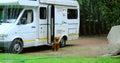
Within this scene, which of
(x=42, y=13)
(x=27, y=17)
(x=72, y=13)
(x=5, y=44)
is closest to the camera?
Answer: (x=5, y=44)

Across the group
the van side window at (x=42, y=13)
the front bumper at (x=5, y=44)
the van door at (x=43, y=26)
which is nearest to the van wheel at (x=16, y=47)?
the front bumper at (x=5, y=44)

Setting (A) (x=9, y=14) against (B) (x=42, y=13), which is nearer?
(A) (x=9, y=14)

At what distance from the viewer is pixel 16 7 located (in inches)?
584

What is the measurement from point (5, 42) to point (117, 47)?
4.88m

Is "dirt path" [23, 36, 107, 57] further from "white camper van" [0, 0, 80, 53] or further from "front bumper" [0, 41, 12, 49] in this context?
"front bumper" [0, 41, 12, 49]

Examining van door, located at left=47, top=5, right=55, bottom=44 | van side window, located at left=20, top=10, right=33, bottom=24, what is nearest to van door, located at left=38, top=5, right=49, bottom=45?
van door, located at left=47, top=5, right=55, bottom=44

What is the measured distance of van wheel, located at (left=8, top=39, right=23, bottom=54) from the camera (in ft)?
46.8

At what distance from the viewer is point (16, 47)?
1459cm

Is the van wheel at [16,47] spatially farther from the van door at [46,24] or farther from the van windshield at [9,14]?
the van door at [46,24]

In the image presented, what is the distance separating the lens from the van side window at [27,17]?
15.0m

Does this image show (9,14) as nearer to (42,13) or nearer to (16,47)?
(16,47)

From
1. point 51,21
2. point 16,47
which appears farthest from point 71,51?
point 16,47

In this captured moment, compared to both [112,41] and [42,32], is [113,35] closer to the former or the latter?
[112,41]

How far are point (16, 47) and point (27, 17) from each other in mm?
1563
